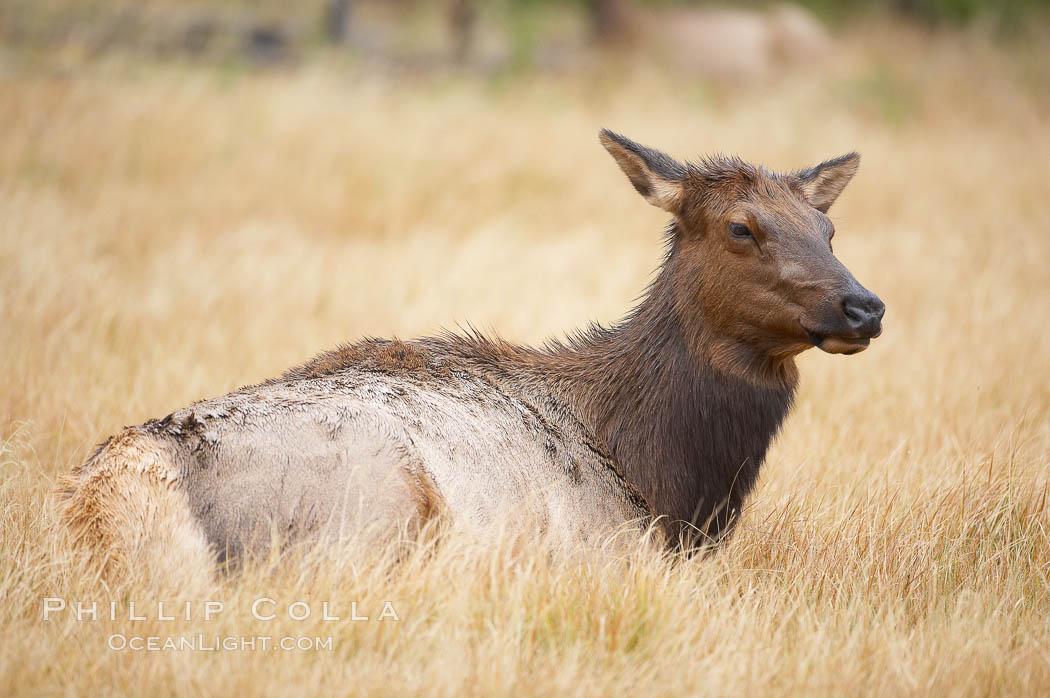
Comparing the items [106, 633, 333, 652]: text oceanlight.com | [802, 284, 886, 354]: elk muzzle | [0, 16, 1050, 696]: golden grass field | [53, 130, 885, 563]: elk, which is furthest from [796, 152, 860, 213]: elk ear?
[106, 633, 333, 652]: text oceanlight.com

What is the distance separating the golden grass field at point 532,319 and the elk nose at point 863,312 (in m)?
1.02

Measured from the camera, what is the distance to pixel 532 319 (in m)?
8.47

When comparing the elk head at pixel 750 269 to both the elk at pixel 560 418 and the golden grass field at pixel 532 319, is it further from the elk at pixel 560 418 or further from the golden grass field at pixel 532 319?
the golden grass field at pixel 532 319

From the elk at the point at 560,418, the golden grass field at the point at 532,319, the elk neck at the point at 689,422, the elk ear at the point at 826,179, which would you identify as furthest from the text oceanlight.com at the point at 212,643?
the elk ear at the point at 826,179

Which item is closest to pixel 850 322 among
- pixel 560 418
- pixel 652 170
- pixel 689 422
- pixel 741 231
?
pixel 741 231

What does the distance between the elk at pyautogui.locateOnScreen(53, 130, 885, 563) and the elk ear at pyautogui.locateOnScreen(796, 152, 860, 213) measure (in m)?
0.01

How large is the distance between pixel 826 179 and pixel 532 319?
365 cm

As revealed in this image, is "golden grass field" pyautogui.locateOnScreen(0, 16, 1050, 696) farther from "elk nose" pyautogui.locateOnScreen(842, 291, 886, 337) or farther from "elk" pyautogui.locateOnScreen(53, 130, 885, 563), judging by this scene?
"elk nose" pyautogui.locateOnScreen(842, 291, 886, 337)

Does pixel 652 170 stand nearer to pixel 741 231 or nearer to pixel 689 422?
pixel 741 231

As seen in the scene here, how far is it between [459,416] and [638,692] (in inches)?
52.1

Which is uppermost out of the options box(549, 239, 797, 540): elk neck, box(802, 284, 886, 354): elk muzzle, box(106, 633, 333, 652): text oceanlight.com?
box(802, 284, 886, 354): elk muzzle

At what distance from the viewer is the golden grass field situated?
359 centimetres

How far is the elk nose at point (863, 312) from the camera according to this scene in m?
4.16

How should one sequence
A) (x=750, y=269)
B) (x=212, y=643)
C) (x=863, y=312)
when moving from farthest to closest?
(x=750, y=269) < (x=863, y=312) < (x=212, y=643)
